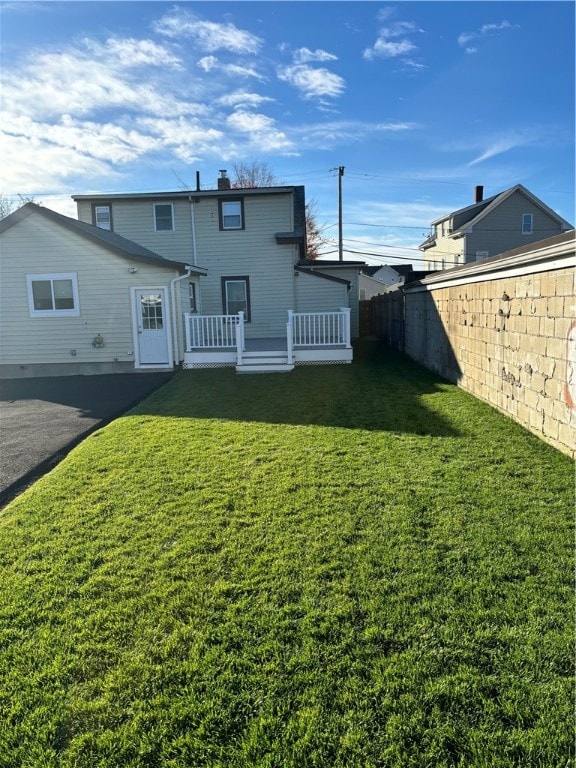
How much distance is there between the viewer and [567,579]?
2953 mm

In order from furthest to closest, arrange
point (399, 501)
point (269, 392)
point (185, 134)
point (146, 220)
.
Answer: point (146, 220)
point (185, 134)
point (269, 392)
point (399, 501)

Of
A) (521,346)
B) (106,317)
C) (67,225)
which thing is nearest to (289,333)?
(106,317)

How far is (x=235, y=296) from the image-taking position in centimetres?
1647

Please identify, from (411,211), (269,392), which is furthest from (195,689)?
(411,211)

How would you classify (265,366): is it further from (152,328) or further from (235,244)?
(235,244)

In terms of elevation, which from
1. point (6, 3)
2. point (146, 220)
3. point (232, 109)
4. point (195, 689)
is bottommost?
point (195, 689)

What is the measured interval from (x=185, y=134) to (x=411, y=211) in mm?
28553

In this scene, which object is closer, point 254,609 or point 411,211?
point 254,609

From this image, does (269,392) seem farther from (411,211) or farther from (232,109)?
(411,211)

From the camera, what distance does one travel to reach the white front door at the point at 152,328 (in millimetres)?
13195

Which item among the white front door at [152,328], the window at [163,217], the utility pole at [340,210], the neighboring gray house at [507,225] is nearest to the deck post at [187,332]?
the white front door at [152,328]

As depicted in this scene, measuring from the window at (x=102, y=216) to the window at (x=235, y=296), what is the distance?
15.6 ft

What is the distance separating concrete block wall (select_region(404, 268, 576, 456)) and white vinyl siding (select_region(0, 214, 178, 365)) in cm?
811

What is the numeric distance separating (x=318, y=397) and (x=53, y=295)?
29.7 feet
